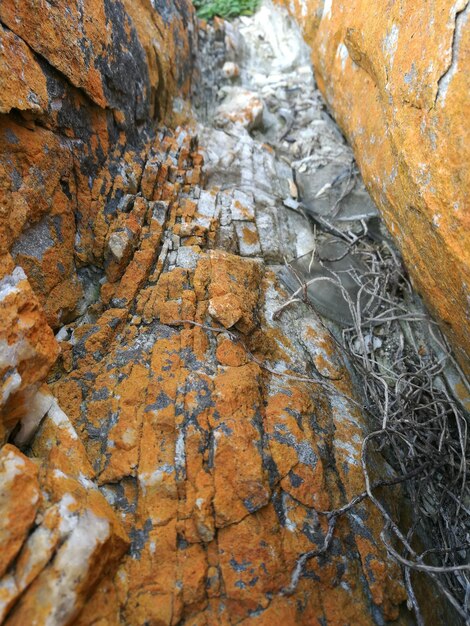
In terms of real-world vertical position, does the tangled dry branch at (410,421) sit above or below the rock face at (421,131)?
below

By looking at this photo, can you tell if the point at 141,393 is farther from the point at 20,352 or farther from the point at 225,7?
the point at 225,7

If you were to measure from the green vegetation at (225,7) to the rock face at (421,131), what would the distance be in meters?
3.21

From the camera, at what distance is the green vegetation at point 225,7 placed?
530cm

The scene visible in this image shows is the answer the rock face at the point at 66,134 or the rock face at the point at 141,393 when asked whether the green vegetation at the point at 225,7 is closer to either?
the rock face at the point at 66,134

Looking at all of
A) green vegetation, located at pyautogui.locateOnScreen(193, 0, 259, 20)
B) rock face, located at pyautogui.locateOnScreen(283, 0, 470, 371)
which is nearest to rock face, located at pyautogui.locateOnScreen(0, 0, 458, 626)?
rock face, located at pyautogui.locateOnScreen(283, 0, 470, 371)

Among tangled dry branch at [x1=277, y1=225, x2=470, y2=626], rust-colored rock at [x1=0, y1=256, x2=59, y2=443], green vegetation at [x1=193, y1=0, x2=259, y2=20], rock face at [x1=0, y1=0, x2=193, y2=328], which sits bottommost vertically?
tangled dry branch at [x1=277, y1=225, x2=470, y2=626]

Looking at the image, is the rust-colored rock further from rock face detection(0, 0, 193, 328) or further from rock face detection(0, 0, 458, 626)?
rock face detection(0, 0, 193, 328)

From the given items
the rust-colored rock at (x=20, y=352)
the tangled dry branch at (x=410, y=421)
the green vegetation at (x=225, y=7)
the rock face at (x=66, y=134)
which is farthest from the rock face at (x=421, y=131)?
the green vegetation at (x=225, y=7)

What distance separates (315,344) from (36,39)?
82.6 inches

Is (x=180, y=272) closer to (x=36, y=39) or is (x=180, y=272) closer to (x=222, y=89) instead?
(x=36, y=39)

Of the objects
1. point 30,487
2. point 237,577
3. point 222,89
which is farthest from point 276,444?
point 222,89

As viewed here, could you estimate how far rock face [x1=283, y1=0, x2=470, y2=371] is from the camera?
1573 millimetres

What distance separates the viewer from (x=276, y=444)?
1.71 m

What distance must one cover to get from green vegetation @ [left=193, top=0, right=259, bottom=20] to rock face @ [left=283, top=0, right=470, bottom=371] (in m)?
3.21
